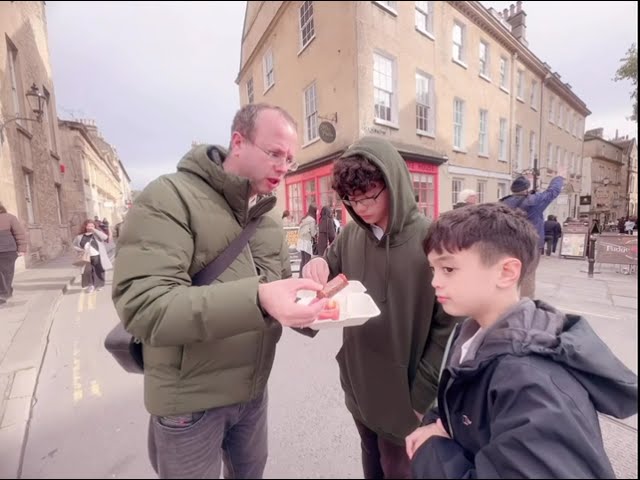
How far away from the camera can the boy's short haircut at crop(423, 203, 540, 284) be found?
2.56 ft

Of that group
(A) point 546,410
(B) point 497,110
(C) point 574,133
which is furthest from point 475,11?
(A) point 546,410

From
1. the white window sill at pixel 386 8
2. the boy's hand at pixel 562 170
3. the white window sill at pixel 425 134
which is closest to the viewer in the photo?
the white window sill at pixel 386 8

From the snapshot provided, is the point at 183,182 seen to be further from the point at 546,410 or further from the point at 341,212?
the point at 341,212

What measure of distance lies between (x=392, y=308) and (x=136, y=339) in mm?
915

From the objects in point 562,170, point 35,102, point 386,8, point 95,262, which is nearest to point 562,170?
point 562,170

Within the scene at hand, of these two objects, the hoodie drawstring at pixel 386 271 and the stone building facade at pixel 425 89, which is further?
the stone building facade at pixel 425 89

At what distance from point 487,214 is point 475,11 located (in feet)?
13.0

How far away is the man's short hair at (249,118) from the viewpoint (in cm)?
94

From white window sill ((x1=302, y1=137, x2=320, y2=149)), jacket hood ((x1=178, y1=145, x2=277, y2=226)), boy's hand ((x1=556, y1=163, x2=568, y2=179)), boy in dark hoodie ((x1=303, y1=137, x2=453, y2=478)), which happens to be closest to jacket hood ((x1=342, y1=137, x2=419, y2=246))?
boy in dark hoodie ((x1=303, y1=137, x2=453, y2=478))

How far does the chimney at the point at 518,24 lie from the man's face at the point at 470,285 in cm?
112

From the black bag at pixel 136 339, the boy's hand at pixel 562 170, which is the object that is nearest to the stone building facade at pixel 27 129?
the black bag at pixel 136 339

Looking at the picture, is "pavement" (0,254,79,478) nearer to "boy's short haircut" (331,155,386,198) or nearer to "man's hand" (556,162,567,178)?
"boy's short haircut" (331,155,386,198)

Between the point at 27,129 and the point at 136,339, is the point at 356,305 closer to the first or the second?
the point at 136,339

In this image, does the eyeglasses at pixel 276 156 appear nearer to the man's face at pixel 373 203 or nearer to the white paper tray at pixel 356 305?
the man's face at pixel 373 203
